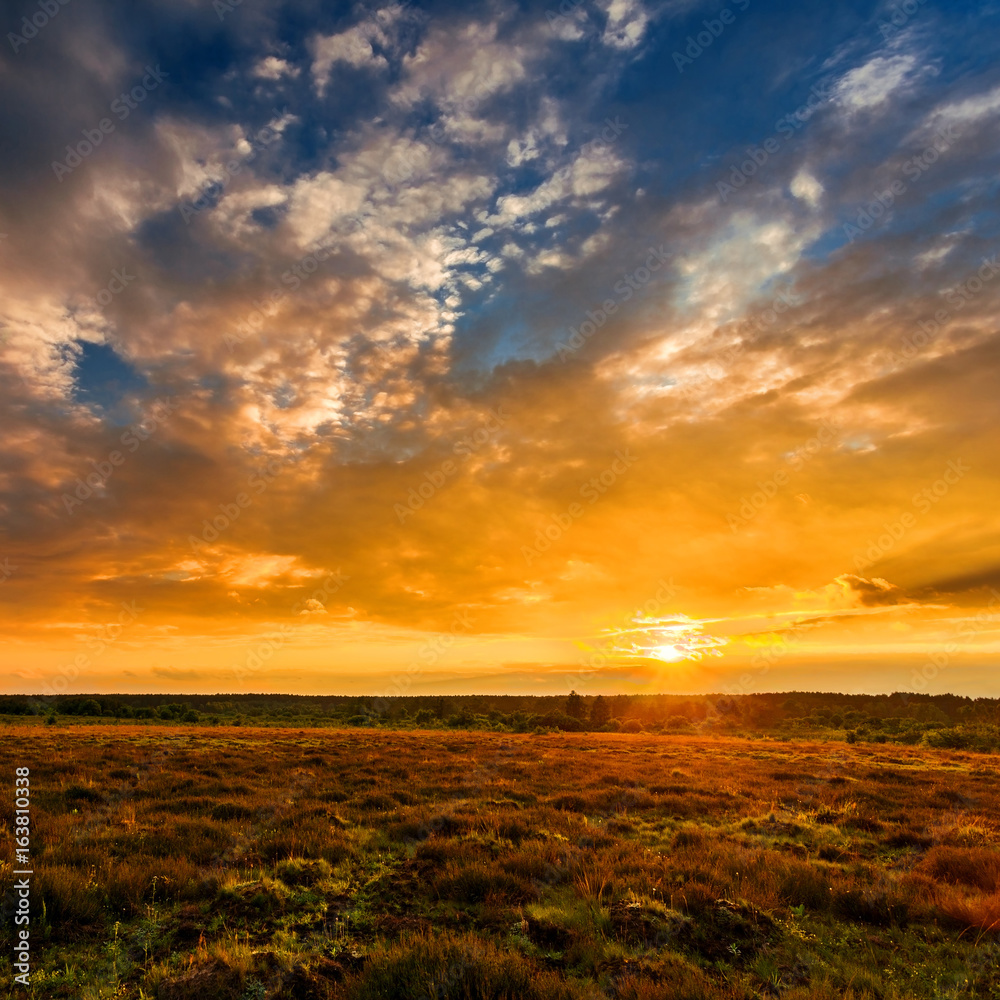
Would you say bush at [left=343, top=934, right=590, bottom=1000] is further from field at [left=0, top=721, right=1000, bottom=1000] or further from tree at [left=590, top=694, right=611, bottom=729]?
tree at [left=590, top=694, right=611, bottom=729]

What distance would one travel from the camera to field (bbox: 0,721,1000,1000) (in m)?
6.18

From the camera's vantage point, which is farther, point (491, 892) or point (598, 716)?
point (598, 716)

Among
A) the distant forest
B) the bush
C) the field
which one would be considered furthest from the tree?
the bush

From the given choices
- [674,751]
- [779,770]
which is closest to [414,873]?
[779,770]

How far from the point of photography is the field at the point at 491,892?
6.18m

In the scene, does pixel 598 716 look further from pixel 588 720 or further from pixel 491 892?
pixel 491 892

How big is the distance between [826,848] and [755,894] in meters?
4.93

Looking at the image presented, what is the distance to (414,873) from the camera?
994cm

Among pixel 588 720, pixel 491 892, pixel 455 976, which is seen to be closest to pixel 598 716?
pixel 588 720

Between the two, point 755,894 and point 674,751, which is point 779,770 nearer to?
point 674,751

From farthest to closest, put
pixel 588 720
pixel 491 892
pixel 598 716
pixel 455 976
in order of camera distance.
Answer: pixel 598 716
pixel 588 720
pixel 491 892
pixel 455 976

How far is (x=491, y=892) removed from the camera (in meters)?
8.86

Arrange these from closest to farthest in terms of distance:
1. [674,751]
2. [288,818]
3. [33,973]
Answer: [33,973], [288,818], [674,751]

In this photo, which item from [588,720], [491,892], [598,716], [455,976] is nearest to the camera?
[455,976]
